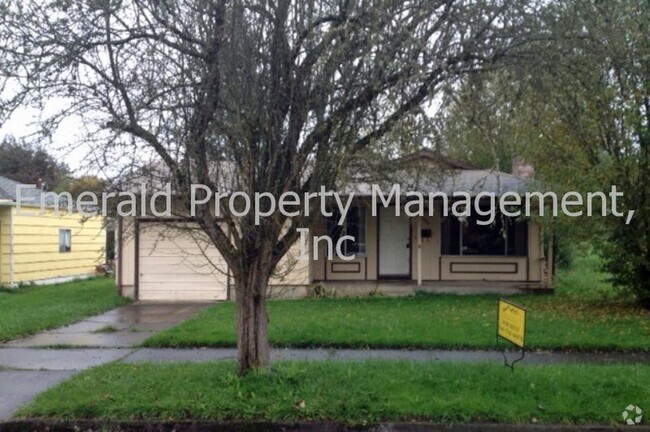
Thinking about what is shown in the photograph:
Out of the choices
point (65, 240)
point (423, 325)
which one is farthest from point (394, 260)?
point (65, 240)

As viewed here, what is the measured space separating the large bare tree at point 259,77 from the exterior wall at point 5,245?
49.0 ft

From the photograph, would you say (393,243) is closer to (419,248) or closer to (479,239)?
(419,248)

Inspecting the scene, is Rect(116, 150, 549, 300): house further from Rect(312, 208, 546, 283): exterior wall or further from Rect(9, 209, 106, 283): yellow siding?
Rect(9, 209, 106, 283): yellow siding

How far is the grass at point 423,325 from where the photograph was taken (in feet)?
32.8

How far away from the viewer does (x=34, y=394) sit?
24.8 feet

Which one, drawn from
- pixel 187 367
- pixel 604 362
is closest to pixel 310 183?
pixel 187 367

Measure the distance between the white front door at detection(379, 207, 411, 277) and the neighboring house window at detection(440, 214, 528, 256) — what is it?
109 cm

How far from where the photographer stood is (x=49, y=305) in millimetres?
15734

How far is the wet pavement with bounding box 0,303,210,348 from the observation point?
10.8 metres

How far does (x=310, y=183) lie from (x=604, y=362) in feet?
16.9

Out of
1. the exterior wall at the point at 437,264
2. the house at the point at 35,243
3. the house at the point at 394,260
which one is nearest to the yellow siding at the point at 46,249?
the house at the point at 35,243

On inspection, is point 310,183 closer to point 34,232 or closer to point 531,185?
point 531,185

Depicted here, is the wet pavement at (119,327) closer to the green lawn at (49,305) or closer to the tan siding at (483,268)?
the green lawn at (49,305)

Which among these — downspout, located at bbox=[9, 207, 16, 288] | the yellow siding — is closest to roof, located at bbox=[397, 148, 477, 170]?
the yellow siding
